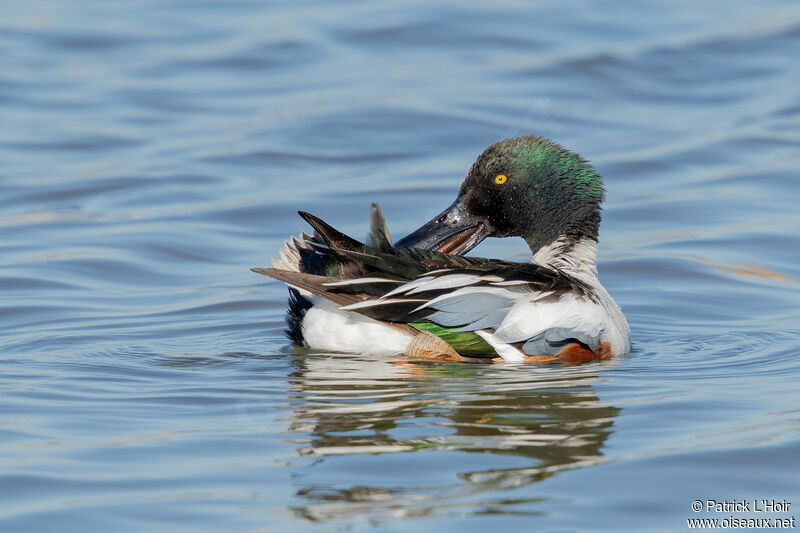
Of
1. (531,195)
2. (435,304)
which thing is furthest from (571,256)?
(435,304)

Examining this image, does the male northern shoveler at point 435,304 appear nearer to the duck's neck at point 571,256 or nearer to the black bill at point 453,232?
the duck's neck at point 571,256

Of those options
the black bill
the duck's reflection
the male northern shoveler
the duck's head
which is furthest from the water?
the black bill

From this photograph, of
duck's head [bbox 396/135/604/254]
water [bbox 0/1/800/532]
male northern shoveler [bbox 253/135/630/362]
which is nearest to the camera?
water [bbox 0/1/800/532]

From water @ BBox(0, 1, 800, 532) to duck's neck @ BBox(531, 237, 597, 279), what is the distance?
614 mm

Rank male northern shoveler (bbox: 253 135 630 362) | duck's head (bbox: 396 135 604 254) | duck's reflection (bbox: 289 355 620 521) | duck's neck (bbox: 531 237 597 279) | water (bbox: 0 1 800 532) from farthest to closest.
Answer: duck's head (bbox: 396 135 604 254), duck's neck (bbox: 531 237 597 279), male northern shoveler (bbox: 253 135 630 362), water (bbox: 0 1 800 532), duck's reflection (bbox: 289 355 620 521)

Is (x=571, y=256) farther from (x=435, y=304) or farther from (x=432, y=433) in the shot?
(x=432, y=433)

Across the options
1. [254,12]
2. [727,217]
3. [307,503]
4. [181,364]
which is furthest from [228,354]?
[254,12]

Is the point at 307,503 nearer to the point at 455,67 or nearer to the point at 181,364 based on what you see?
the point at 181,364

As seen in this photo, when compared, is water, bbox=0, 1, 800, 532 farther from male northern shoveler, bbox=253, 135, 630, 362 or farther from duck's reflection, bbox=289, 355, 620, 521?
male northern shoveler, bbox=253, 135, 630, 362

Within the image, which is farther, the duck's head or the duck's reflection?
the duck's head

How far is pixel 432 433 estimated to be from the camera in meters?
5.06

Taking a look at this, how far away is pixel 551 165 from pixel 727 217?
152 inches

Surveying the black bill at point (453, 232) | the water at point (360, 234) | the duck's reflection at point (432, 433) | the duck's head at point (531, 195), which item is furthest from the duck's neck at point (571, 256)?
the duck's reflection at point (432, 433)

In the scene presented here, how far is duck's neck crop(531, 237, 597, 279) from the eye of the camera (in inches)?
274
